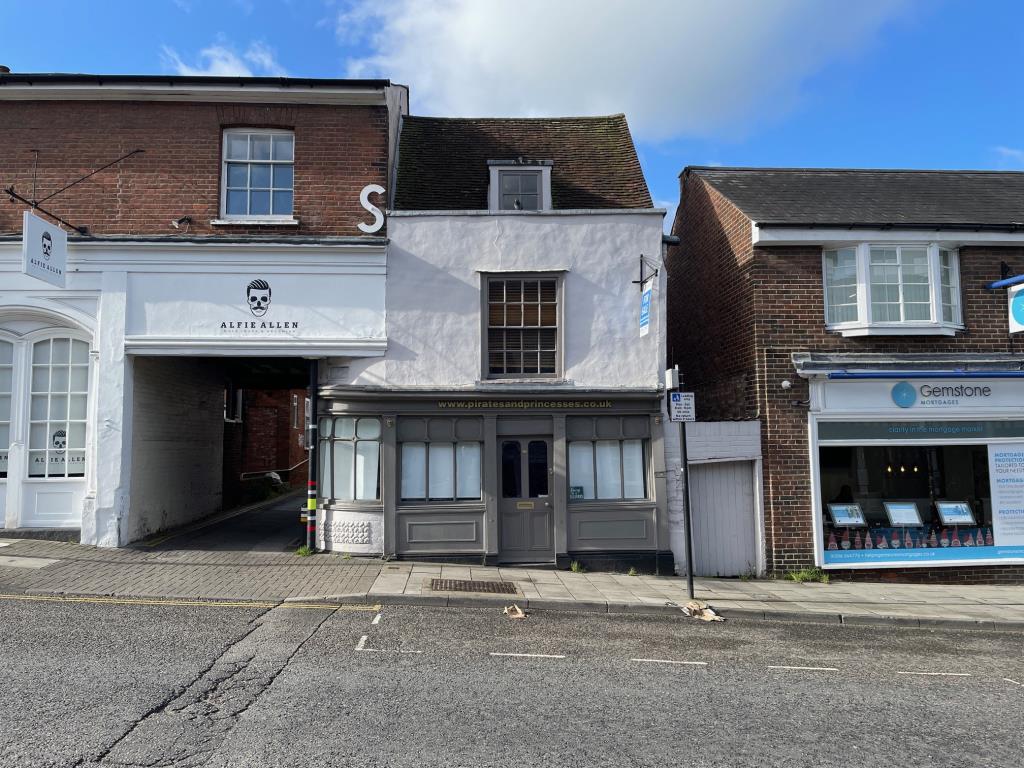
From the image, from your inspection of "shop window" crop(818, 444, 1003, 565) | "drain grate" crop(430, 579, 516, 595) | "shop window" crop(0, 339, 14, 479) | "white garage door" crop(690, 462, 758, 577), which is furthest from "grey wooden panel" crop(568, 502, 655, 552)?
→ "shop window" crop(0, 339, 14, 479)

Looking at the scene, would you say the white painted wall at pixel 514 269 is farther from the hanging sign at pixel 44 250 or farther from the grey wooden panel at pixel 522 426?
the hanging sign at pixel 44 250

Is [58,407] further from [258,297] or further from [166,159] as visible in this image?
[166,159]

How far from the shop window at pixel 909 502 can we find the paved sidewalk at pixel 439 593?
69cm

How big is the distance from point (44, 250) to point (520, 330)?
7.38 metres

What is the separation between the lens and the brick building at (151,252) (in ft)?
38.9

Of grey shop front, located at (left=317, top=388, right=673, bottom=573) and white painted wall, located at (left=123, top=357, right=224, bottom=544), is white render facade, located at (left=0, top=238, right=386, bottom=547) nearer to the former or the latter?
white painted wall, located at (left=123, top=357, right=224, bottom=544)

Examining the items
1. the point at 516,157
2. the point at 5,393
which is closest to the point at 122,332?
the point at 5,393

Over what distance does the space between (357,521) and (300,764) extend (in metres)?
7.43

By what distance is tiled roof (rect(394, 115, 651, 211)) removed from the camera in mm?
13242

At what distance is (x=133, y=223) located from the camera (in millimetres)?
12062

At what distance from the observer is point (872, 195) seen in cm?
1366

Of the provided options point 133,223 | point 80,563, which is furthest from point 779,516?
point 133,223

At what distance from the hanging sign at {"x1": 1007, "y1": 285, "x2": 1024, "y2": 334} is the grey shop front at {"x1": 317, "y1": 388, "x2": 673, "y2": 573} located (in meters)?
6.01

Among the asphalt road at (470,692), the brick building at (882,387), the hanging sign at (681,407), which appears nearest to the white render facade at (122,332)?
the asphalt road at (470,692)
